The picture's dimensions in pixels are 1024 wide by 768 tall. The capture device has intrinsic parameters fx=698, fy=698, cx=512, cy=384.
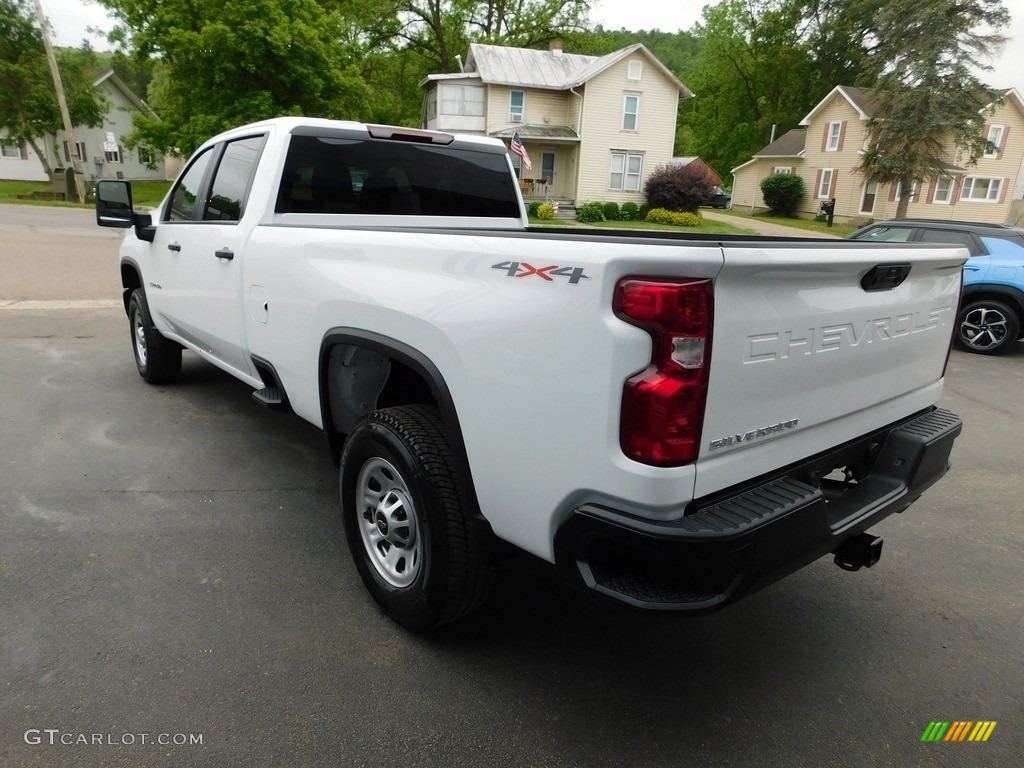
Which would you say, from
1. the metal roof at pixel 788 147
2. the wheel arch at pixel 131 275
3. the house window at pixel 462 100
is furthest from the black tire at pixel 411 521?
the metal roof at pixel 788 147

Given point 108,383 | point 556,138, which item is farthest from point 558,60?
point 108,383

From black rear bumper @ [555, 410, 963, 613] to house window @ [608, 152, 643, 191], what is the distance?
113 ft

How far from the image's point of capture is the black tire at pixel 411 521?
240 centimetres

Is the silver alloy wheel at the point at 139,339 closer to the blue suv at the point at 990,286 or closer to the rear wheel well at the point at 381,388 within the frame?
the rear wheel well at the point at 381,388

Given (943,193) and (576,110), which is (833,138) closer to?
(943,193)

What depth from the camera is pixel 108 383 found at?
5875mm

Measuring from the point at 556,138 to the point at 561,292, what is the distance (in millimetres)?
33939

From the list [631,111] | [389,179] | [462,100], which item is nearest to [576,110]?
[631,111]

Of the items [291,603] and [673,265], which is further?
[291,603]

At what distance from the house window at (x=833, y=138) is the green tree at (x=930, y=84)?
9.11m

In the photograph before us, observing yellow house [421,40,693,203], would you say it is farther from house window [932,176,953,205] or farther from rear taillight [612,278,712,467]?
rear taillight [612,278,712,467]

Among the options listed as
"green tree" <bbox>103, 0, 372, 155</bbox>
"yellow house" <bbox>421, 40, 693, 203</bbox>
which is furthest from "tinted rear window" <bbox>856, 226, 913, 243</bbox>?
"yellow house" <bbox>421, 40, 693, 203</bbox>

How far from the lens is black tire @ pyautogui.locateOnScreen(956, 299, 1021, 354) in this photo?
8.52m

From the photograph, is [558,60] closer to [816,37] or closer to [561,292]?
[816,37]
